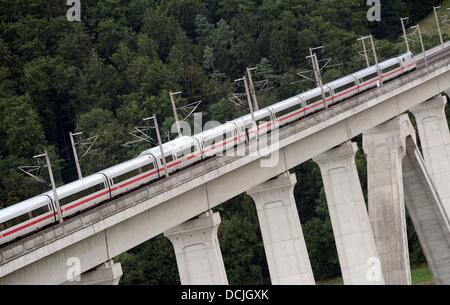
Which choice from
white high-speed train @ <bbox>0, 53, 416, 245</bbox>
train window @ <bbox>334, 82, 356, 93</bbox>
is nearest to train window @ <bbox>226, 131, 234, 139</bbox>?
white high-speed train @ <bbox>0, 53, 416, 245</bbox>

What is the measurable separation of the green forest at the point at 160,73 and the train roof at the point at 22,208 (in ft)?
184

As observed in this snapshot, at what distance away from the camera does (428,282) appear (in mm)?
107875

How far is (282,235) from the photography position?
220 ft

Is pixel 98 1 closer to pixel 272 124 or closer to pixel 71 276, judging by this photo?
pixel 272 124

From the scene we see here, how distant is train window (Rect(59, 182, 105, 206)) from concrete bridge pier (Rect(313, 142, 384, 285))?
23.8m

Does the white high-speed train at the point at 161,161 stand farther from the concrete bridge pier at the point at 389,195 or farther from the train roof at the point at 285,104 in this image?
the concrete bridge pier at the point at 389,195

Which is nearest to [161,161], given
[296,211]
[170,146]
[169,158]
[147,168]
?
[169,158]

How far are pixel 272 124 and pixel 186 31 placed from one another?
325ft

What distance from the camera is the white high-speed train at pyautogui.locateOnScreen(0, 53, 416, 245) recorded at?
158ft

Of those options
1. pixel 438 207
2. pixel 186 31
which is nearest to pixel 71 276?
pixel 438 207

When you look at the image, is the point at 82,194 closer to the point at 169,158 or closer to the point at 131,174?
the point at 131,174

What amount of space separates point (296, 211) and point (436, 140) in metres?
32.7

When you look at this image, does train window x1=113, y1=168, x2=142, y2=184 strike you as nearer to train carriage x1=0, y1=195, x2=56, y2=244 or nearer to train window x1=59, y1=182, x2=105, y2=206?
train window x1=59, y1=182, x2=105, y2=206

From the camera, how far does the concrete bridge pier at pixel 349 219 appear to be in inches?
2963
